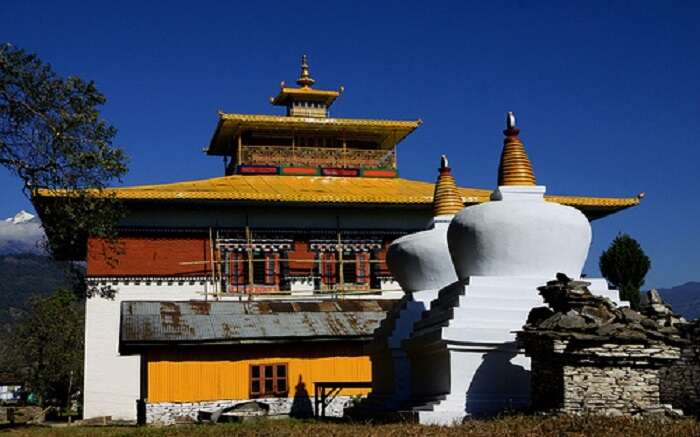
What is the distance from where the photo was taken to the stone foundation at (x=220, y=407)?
81.3 ft

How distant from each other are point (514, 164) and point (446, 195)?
3.72 meters

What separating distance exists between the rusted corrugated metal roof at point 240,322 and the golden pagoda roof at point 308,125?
1113cm

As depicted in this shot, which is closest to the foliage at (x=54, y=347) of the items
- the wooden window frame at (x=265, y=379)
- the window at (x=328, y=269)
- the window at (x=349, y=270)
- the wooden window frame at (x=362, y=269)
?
the window at (x=328, y=269)

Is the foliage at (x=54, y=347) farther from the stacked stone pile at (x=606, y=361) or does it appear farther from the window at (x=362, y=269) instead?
the stacked stone pile at (x=606, y=361)

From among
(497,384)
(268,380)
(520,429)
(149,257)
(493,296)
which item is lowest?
(520,429)

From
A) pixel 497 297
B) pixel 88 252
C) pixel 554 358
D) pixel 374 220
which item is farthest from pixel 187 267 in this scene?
pixel 554 358

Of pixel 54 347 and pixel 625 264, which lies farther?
pixel 54 347

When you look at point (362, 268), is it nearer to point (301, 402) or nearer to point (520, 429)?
point (301, 402)

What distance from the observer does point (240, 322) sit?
86.3ft

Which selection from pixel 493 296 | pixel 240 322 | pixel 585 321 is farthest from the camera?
pixel 240 322

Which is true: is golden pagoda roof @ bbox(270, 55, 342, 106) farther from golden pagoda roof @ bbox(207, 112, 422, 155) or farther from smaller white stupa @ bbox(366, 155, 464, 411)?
smaller white stupa @ bbox(366, 155, 464, 411)

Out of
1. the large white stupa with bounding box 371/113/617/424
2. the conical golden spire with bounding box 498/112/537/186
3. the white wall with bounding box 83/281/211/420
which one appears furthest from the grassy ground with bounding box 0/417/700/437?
the white wall with bounding box 83/281/211/420

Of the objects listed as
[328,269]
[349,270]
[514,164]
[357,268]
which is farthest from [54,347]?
[514,164]

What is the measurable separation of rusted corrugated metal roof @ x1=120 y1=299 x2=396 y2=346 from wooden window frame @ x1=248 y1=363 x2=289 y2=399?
91cm
